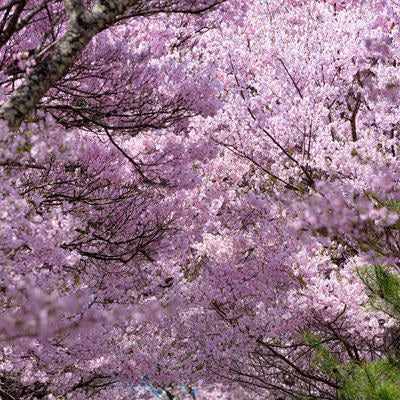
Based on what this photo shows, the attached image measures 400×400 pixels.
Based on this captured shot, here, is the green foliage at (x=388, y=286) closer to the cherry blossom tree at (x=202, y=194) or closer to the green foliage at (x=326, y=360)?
the cherry blossom tree at (x=202, y=194)

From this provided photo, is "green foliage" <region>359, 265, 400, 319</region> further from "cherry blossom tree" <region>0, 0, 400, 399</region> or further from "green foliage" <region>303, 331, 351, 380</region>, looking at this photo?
"green foliage" <region>303, 331, 351, 380</region>

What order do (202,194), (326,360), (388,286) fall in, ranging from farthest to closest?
(202,194)
(326,360)
(388,286)

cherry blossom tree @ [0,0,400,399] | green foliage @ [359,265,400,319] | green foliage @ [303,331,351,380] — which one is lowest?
green foliage @ [303,331,351,380]

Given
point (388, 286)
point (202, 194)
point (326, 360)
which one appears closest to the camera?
point (388, 286)

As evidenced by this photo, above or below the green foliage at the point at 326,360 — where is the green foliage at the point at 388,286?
above

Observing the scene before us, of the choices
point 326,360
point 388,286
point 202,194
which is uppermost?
point 202,194

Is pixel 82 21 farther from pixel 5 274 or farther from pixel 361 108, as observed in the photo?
pixel 361 108

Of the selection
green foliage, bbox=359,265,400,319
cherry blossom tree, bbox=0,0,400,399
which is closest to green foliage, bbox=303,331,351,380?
cherry blossom tree, bbox=0,0,400,399

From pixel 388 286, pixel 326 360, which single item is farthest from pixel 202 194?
pixel 388 286

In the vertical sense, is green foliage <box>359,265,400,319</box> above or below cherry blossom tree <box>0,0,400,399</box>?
below

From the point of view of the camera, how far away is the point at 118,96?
6.72 m

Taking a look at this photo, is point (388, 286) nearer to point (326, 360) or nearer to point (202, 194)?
point (326, 360)

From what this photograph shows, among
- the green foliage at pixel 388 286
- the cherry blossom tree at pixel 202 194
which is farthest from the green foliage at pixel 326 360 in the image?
the green foliage at pixel 388 286

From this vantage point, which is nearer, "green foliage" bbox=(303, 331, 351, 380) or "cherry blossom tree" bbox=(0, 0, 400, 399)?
"cherry blossom tree" bbox=(0, 0, 400, 399)
